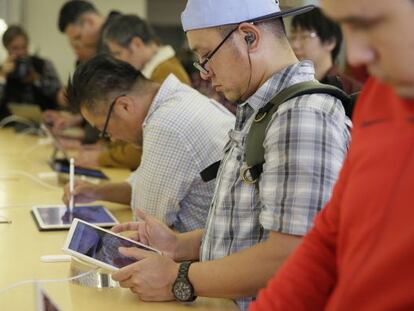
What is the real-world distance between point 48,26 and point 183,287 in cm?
650

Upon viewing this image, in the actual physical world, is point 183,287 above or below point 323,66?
below

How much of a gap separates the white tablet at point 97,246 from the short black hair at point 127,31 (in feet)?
6.47

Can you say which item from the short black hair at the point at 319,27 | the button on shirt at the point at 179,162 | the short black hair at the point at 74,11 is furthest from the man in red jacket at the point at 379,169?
the short black hair at the point at 74,11

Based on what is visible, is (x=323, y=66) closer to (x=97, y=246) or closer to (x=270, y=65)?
(x=270, y=65)

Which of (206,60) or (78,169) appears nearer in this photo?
(206,60)

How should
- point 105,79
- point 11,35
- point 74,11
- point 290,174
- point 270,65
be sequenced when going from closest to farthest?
1. point 290,174
2. point 270,65
3. point 105,79
4. point 74,11
5. point 11,35

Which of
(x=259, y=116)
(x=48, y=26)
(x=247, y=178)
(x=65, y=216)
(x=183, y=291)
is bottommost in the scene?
(x=48, y=26)

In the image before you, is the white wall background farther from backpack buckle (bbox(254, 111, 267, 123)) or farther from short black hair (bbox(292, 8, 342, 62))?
backpack buckle (bbox(254, 111, 267, 123))

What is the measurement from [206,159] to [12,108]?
3199 mm

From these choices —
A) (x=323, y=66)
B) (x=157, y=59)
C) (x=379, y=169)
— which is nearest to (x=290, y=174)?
(x=379, y=169)

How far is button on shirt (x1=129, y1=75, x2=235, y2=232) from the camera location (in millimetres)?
2201

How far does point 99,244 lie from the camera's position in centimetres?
172

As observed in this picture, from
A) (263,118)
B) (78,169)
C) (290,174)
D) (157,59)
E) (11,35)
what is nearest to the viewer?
(290,174)

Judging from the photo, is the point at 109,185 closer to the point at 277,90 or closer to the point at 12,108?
the point at 277,90
